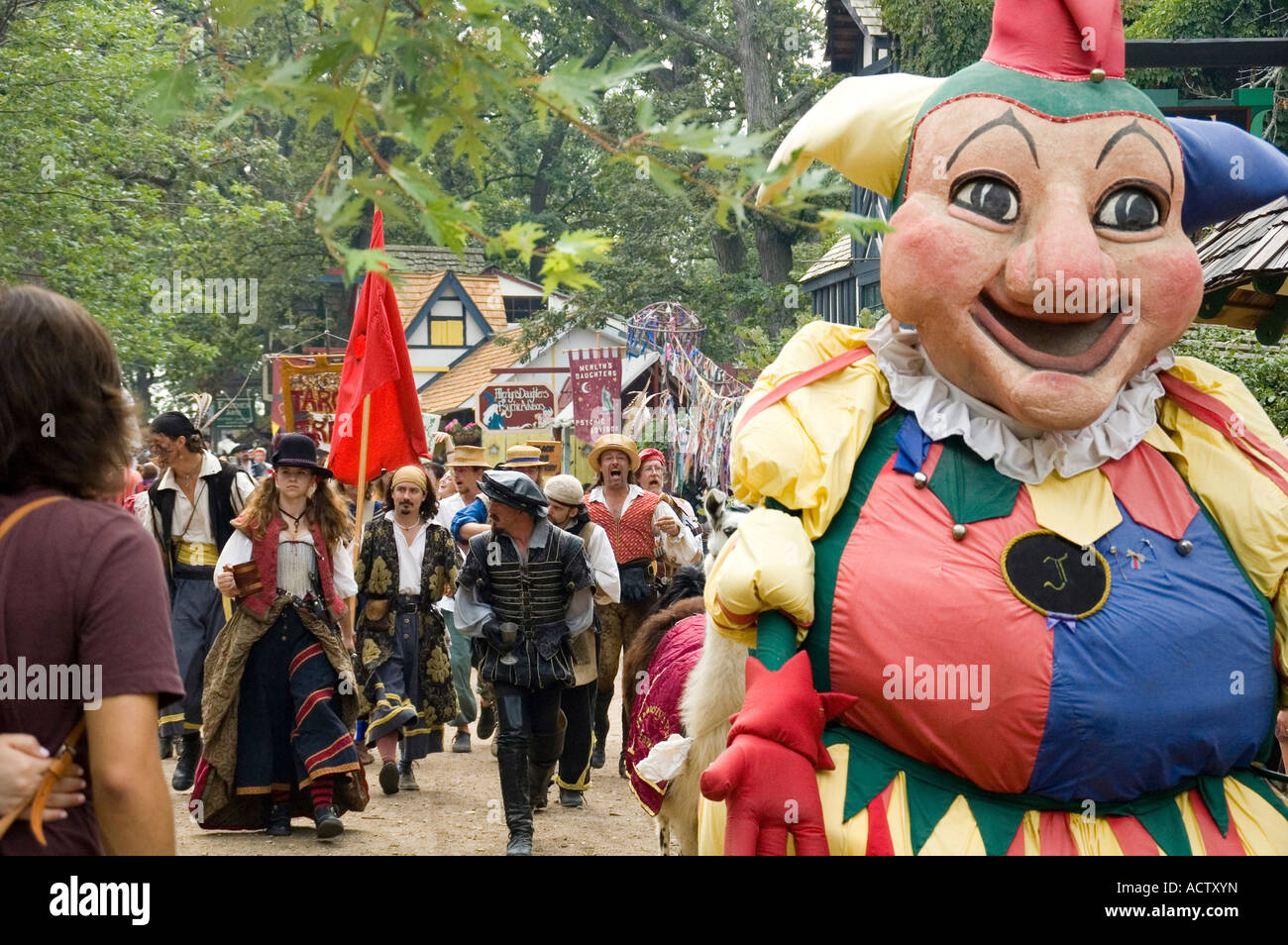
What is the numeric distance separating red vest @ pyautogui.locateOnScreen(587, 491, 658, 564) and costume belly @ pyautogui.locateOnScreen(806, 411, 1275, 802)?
18.4ft

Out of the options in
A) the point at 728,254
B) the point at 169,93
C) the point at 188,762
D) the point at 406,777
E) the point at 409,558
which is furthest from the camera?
the point at 728,254

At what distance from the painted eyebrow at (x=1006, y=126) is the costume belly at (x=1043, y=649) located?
3.17ft

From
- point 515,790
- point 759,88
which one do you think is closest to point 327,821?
point 515,790

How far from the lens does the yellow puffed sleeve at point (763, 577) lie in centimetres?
437

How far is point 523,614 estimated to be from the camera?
797cm

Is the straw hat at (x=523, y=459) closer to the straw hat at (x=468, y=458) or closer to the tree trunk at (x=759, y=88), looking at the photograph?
the straw hat at (x=468, y=458)

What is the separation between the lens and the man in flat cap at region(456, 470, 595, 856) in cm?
776

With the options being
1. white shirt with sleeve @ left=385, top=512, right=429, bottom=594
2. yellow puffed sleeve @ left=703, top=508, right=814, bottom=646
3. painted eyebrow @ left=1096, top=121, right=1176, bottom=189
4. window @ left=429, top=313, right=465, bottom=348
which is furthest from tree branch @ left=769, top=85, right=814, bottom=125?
yellow puffed sleeve @ left=703, top=508, right=814, bottom=646

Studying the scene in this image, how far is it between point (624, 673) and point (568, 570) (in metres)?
0.60

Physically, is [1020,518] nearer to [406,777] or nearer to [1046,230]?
[1046,230]

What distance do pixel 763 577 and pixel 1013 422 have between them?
3.02 ft

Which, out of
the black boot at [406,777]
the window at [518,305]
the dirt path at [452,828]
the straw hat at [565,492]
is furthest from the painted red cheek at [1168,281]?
the window at [518,305]

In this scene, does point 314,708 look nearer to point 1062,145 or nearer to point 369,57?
point 1062,145

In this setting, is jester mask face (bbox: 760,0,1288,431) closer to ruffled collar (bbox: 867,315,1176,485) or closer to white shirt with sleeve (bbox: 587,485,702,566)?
ruffled collar (bbox: 867,315,1176,485)
